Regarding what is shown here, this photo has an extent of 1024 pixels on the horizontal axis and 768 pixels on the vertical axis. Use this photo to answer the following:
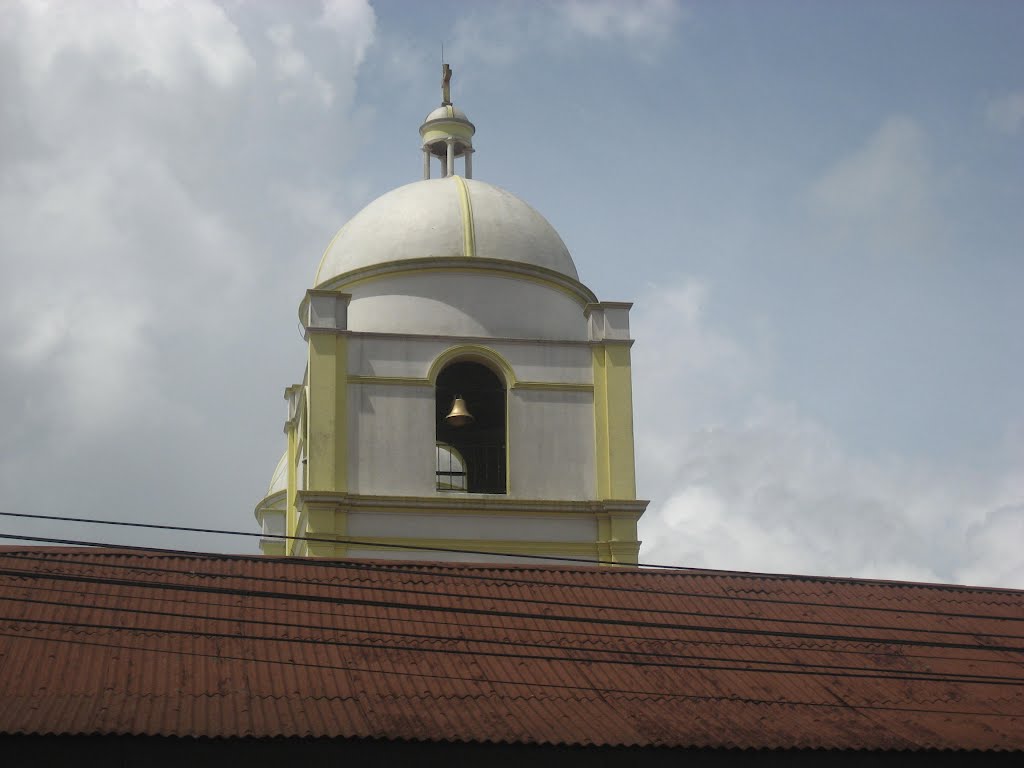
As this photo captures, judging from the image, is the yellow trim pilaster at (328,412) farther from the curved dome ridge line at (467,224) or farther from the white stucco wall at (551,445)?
the curved dome ridge line at (467,224)

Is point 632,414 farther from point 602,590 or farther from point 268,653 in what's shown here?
point 268,653

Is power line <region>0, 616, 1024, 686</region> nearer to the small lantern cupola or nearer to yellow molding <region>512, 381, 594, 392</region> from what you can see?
yellow molding <region>512, 381, 594, 392</region>

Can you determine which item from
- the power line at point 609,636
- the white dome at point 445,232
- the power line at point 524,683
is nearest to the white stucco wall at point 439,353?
the white dome at point 445,232

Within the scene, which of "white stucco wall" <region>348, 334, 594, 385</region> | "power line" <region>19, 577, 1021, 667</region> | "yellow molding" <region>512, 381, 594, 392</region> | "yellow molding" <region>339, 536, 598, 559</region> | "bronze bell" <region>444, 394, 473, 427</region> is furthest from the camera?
"yellow molding" <region>512, 381, 594, 392</region>

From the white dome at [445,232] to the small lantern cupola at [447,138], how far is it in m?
0.98

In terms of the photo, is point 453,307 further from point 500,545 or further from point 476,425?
point 500,545

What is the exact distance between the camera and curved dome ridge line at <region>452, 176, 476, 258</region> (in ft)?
75.4

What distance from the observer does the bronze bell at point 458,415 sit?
2169 centimetres

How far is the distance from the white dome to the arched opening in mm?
1635

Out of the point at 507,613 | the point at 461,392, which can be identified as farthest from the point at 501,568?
the point at 461,392

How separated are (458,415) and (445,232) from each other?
2864mm

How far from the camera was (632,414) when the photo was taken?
2209 cm

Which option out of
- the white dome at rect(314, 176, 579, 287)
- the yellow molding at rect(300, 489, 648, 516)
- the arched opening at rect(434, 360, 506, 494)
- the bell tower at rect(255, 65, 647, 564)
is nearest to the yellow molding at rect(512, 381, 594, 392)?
the bell tower at rect(255, 65, 647, 564)

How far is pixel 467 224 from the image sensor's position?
23203 mm
